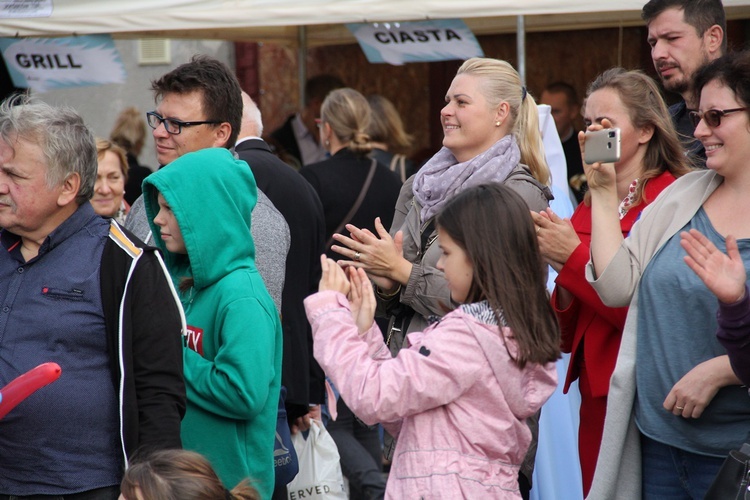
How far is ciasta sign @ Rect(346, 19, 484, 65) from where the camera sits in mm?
6082

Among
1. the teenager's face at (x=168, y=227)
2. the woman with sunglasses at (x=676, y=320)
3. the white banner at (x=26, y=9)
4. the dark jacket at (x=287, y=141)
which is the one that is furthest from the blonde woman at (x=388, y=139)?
the woman with sunglasses at (x=676, y=320)

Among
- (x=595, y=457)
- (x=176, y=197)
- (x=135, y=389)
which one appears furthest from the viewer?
(x=595, y=457)

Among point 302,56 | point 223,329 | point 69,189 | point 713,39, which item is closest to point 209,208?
point 223,329

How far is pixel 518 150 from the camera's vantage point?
3.64m

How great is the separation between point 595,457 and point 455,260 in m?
1.14

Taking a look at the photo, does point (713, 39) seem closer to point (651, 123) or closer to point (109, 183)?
point (651, 123)

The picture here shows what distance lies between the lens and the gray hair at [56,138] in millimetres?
2828

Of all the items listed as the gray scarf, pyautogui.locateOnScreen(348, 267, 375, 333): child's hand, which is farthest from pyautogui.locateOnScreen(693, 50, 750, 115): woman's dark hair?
pyautogui.locateOnScreen(348, 267, 375, 333): child's hand

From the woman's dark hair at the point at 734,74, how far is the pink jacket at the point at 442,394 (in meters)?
0.95

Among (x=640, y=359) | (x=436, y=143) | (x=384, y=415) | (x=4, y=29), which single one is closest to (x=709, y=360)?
(x=640, y=359)

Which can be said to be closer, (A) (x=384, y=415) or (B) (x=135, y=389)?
(A) (x=384, y=415)

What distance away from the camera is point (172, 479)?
2527 mm

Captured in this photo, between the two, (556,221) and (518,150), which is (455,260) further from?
(518,150)

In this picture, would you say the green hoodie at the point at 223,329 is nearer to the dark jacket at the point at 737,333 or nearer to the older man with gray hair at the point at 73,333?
the older man with gray hair at the point at 73,333
